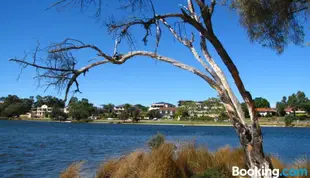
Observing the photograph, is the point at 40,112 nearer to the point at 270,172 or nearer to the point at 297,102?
the point at 297,102

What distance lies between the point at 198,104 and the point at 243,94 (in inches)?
4592

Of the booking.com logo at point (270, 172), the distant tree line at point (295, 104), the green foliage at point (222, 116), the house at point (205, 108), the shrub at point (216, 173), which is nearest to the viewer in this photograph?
the booking.com logo at point (270, 172)

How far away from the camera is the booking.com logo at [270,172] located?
18.0 ft

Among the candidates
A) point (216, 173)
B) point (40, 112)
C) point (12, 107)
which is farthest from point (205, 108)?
point (216, 173)

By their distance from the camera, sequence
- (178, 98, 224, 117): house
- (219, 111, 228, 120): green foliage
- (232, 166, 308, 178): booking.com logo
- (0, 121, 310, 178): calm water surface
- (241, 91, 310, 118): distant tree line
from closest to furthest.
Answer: (232, 166, 308, 178): booking.com logo < (0, 121, 310, 178): calm water surface < (219, 111, 228, 120): green foliage < (178, 98, 224, 117): house < (241, 91, 310, 118): distant tree line

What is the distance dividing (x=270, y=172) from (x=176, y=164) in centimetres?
284

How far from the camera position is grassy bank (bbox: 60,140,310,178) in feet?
23.7

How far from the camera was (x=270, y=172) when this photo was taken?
18.0ft

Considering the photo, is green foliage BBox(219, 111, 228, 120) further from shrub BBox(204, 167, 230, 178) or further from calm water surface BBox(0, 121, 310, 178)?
shrub BBox(204, 167, 230, 178)

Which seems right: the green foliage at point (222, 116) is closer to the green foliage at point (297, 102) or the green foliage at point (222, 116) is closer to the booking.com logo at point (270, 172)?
the green foliage at point (297, 102)

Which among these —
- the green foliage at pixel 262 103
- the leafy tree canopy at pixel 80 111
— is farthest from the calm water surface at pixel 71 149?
the green foliage at pixel 262 103

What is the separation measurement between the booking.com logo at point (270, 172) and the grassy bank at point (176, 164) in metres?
0.24

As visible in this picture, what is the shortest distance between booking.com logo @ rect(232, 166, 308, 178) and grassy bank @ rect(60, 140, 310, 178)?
24cm

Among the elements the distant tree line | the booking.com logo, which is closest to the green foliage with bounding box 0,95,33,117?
the distant tree line
